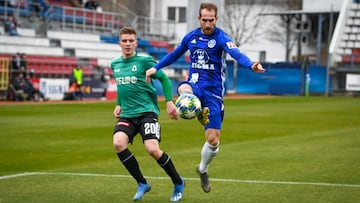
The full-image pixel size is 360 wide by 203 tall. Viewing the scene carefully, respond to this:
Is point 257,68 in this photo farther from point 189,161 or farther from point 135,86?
point 189,161

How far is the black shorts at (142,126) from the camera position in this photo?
32.7 feet

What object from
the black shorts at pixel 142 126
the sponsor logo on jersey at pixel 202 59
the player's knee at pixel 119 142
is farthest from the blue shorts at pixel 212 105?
the player's knee at pixel 119 142

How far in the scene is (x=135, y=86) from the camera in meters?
10.2

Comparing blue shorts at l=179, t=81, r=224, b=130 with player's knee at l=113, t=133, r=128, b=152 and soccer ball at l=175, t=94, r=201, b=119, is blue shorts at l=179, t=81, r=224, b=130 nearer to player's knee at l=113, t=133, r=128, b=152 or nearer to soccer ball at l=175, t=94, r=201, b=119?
soccer ball at l=175, t=94, r=201, b=119

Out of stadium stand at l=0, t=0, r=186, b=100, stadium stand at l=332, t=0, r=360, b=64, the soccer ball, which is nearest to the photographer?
the soccer ball

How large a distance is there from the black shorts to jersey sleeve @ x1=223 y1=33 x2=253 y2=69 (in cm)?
123

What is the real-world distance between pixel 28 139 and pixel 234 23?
50.4 meters

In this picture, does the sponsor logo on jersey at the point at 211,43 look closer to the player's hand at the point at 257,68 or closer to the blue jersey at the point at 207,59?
the blue jersey at the point at 207,59

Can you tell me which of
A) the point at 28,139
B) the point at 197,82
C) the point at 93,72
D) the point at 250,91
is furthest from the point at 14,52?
the point at 197,82

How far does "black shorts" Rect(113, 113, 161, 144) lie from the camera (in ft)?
32.7

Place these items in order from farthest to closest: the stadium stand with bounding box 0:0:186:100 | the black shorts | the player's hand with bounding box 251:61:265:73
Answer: the stadium stand with bounding box 0:0:186:100 → the black shorts → the player's hand with bounding box 251:61:265:73

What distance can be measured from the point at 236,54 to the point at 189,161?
513 centimetres

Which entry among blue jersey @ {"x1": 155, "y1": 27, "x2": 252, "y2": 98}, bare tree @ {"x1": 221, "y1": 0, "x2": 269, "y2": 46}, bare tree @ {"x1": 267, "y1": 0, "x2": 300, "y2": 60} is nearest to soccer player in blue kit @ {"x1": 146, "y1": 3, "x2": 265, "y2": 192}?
blue jersey @ {"x1": 155, "y1": 27, "x2": 252, "y2": 98}

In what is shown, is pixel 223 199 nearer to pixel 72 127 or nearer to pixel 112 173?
pixel 112 173
